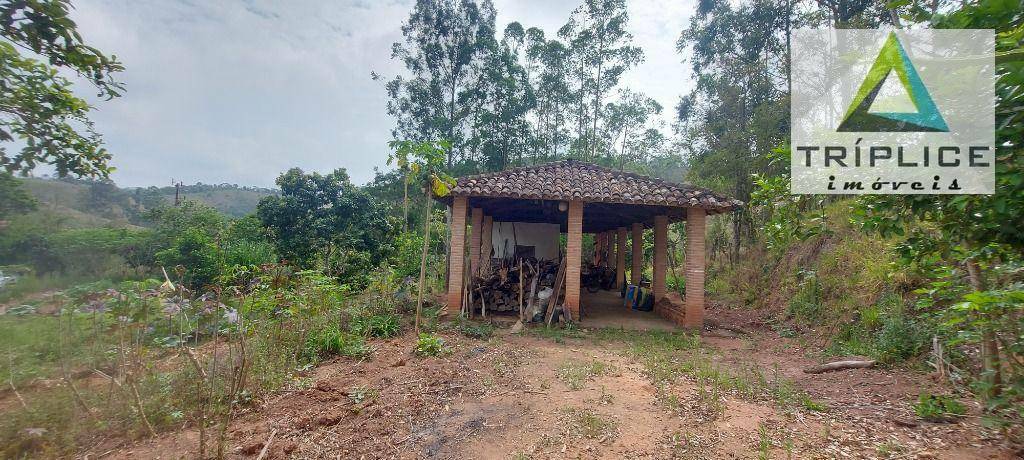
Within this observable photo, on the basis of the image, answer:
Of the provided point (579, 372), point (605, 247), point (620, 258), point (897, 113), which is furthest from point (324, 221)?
point (897, 113)

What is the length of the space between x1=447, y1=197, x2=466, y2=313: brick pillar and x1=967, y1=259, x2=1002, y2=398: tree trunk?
737 centimetres

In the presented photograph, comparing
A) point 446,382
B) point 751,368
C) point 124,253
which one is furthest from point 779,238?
point 124,253

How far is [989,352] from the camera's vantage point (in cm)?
335

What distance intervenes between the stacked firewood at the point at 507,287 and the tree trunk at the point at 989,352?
6.77 metres

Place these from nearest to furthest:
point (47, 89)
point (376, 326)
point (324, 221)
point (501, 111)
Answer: point (47, 89)
point (376, 326)
point (324, 221)
point (501, 111)

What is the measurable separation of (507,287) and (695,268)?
14.2 feet

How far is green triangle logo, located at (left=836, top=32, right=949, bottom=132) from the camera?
2.93 metres

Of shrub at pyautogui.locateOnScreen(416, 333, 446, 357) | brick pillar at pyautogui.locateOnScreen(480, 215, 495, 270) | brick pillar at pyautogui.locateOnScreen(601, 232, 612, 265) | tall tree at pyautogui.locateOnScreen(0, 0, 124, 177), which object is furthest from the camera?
brick pillar at pyautogui.locateOnScreen(601, 232, 612, 265)

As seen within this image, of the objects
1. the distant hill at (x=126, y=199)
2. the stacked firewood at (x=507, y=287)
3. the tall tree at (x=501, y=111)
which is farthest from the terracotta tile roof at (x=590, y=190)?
the distant hill at (x=126, y=199)

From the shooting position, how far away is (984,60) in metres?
2.36

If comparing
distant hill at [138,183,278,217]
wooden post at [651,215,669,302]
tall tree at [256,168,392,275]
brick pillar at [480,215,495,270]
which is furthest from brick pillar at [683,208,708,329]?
distant hill at [138,183,278,217]

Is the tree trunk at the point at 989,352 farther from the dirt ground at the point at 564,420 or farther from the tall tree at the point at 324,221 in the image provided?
the tall tree at the point at 324,221

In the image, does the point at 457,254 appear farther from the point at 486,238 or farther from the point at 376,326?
the point at 486,238

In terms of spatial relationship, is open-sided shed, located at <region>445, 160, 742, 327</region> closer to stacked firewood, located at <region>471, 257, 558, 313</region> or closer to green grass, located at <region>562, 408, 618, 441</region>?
stacked firewood, located at <region>471, 257, 558, 313</region>
